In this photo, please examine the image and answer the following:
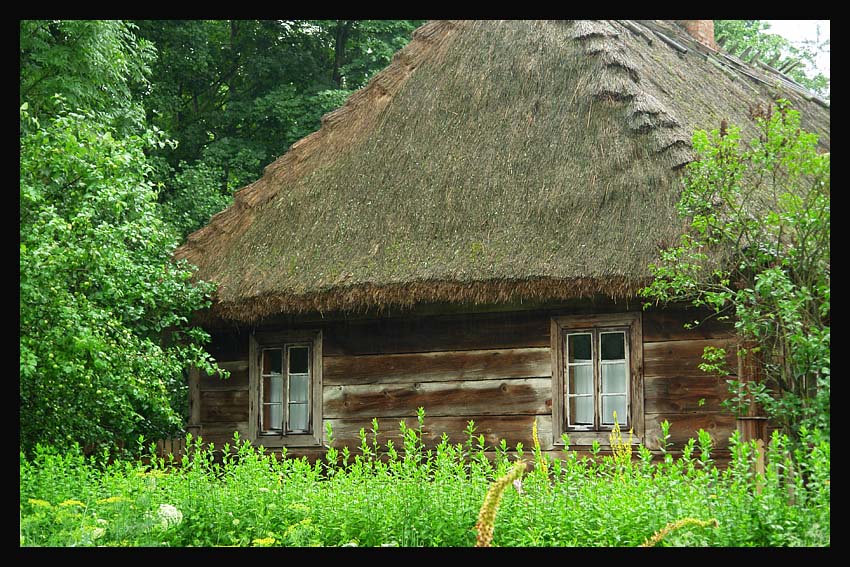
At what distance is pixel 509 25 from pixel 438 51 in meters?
1.01

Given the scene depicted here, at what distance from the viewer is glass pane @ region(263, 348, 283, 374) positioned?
41.9ft

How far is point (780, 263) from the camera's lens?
8.63m

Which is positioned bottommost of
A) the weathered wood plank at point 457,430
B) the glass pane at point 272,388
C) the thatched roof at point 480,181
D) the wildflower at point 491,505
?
the wildflower at point 491,505

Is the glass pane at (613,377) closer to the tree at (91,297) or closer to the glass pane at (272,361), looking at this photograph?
the glass pane at (272,361)

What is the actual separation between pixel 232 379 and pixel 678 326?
5.40m

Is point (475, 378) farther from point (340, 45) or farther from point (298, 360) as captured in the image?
point (340, 45)

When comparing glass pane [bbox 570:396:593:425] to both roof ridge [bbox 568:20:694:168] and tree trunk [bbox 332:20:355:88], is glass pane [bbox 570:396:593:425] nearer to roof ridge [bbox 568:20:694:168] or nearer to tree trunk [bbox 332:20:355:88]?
roof ridge [bbox 568:20:694:168]

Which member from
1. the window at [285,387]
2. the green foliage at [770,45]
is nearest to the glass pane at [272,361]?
the window at [285,387]

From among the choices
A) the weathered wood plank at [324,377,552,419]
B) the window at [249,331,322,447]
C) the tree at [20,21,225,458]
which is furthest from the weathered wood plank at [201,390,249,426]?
the weathered wood plank at [324,377,552,419]

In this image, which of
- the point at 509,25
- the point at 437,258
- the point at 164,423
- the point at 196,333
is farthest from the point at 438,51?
the point at 164,423

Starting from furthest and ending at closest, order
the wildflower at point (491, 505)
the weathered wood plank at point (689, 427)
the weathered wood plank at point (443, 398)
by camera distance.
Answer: the weathered wood plank at point (443, 398), the weathered wood plank at point (689, 427), the wildflower at point (491, 505)

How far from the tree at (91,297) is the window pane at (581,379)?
390 cm

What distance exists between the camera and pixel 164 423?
12.2m

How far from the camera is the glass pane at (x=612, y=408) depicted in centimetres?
1077
